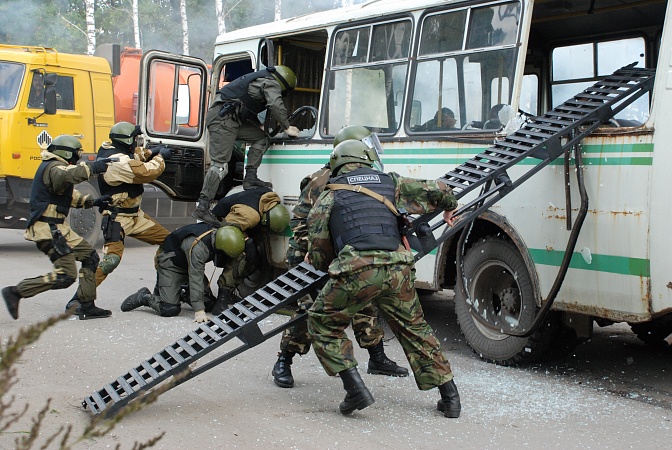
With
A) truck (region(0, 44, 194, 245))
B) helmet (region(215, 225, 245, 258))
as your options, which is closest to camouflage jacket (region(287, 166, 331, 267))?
helmet (region(215, 225, 245, 258))

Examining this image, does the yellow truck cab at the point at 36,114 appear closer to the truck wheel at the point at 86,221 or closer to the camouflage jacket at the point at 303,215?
the truck wheel at the point at 86,221

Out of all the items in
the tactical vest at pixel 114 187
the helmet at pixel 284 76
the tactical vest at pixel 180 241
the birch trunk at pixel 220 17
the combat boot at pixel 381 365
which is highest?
the birch trunk at pixel 220 17

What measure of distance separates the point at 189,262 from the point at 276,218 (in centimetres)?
86

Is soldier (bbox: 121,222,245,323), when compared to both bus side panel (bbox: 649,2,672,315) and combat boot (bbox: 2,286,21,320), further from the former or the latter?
bus side panel (bbox: 649,2,672,315)

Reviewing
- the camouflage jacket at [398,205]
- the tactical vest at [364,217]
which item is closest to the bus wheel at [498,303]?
the camouflage jacket at [398,205]

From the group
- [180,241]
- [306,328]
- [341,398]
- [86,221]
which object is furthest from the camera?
[86,221]

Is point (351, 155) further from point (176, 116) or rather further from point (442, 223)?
point (176, 116)

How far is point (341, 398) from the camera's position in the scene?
5.50 m

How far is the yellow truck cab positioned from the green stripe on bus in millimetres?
7709

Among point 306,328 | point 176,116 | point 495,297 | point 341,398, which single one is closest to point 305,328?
point 306,328

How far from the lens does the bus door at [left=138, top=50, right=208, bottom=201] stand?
30.2ft

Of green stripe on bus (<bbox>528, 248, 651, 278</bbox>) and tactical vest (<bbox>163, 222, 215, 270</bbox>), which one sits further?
tactical vest (<bbox>163, 222, 215, 270</bbox>)

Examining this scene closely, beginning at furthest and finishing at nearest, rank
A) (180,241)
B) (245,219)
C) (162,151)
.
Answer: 1. (162,151)
2. (180,241)
3. (245,219)

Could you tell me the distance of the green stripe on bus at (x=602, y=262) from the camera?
536 centimetres
